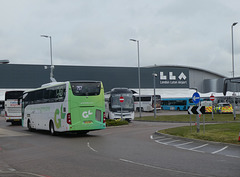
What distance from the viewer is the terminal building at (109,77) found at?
74.3m

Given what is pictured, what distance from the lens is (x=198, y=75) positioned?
341 ft

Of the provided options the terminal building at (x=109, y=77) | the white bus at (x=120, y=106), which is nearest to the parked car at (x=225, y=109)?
the white bus at (x=120, y=106)

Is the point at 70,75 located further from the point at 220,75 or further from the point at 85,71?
the point at 220,75

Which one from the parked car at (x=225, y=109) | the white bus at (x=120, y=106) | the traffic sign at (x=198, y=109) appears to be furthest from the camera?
the parked car at (x=225, y=109)

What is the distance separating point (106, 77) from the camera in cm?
8338

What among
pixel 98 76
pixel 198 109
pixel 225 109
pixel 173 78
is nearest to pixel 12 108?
pixel 198 109

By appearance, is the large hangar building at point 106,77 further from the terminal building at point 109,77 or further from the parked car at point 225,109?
the parked car at point 225,109

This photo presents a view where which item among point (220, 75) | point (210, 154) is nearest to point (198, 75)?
point (220, 75)

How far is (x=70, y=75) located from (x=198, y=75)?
4191cm

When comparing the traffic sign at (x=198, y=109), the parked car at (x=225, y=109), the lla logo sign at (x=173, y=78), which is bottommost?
the parked car at (x=225, y=109)

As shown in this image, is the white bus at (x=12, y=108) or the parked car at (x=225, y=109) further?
the parked car at (x=225, y=109)

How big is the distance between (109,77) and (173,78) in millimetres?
16874

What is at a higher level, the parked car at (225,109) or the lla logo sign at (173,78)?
the lla logo sign at (173,78)

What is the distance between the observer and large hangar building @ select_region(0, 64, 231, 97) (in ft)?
244
